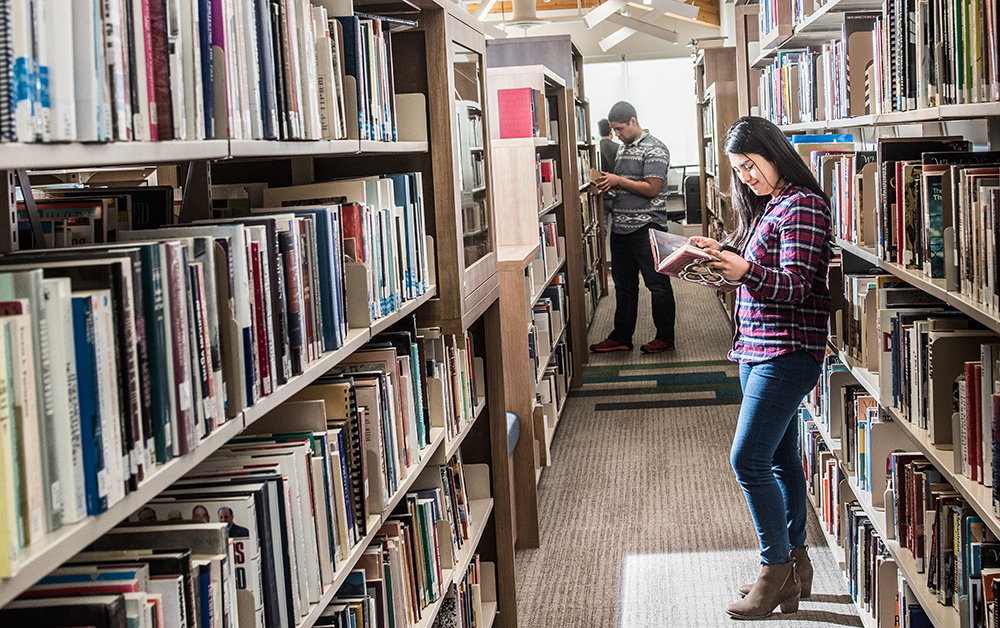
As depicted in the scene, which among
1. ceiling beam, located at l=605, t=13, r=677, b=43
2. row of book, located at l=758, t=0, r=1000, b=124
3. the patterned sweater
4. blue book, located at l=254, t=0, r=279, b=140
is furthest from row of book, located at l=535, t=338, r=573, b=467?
ceiling beam, located at l=605, t=13, r=677, b=43

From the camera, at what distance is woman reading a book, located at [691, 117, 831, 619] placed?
2.75 metres

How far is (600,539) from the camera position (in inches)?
152

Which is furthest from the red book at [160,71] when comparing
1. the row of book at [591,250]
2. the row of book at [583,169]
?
the row of book at [591,250]

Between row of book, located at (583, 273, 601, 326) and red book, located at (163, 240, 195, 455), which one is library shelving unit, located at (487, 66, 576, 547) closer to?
row of book, located at (583, 273, 601, 326)

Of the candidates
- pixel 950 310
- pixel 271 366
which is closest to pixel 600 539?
pixel 950 310

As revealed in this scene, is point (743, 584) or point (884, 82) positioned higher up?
point (884, 82)

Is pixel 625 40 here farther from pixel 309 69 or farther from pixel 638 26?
pixel 309 69

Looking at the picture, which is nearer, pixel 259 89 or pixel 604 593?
pixel 259 89

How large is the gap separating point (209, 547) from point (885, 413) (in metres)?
2.00

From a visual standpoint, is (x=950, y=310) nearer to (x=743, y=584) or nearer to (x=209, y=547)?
(x=743, y=584)

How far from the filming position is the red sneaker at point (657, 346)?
7.20 meters

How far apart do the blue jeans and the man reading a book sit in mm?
3699

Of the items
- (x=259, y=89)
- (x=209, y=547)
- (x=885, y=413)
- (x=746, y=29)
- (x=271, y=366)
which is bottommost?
(x=885, y=413)

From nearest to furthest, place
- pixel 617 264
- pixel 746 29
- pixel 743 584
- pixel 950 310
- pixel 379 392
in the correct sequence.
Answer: pixel 379 392
pixel 950 310
pixel 743 584
pixel 746 29
pixel 617 264
